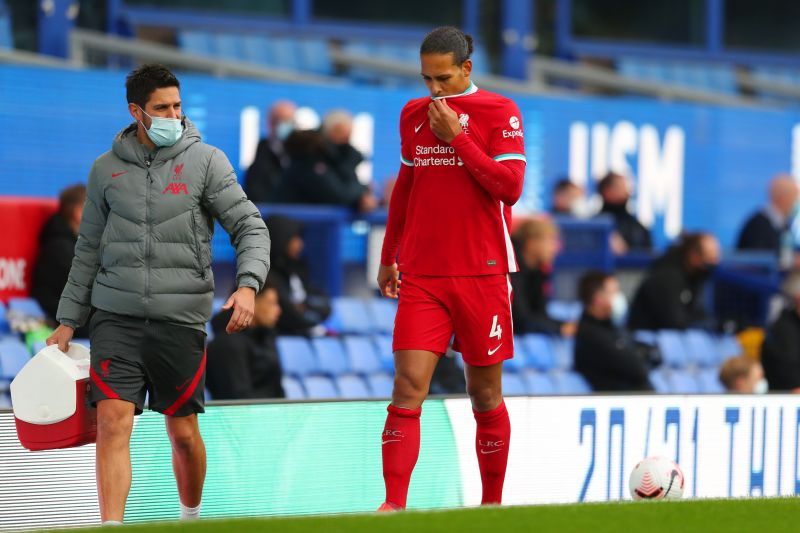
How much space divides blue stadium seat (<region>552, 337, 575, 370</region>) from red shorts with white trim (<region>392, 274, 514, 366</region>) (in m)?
4.98

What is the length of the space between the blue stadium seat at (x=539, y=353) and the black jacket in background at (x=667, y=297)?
4.26 feet

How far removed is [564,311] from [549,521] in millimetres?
6696

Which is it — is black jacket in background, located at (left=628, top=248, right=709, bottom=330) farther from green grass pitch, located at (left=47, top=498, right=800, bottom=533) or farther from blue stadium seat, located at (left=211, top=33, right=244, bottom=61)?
green grass pitch, located at (left=47, top=498, right=800, bottom=533)

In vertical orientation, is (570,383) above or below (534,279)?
below

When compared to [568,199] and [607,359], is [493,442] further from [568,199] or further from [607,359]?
[568,199]

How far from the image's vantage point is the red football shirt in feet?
18.0

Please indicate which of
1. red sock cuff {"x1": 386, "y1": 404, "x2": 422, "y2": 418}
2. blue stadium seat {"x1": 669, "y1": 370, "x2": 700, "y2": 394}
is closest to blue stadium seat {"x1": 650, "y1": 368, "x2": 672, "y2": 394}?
blue stadium seat {"x1": 669, "y1": 370, "x2": 700, "y2": 394}

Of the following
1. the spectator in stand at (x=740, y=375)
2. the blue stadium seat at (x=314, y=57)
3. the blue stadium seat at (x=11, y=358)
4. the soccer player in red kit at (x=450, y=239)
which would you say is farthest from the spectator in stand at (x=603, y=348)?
the blue stadium seat at (x=314, y=57)

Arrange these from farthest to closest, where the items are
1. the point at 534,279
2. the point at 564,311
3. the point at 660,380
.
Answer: the point at 564,311 < the point at 660,380 < the point at 534,279

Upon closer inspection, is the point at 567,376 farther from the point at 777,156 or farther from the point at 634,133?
the point at 777,156

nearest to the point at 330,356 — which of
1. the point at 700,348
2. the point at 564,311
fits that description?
the point at 564,311

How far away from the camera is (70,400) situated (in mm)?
5422

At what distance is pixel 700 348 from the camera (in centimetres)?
1152

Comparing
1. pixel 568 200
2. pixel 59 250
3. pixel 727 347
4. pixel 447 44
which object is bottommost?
pixel 727 347
